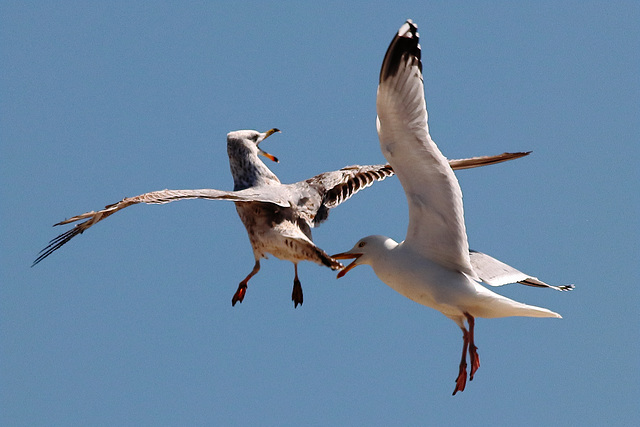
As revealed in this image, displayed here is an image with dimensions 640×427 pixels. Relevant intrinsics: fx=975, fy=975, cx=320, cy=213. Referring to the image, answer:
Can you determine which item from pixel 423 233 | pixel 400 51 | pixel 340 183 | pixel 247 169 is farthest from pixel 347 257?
pixel 400 51

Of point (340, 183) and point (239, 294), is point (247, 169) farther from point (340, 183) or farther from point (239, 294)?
point (239, 294)

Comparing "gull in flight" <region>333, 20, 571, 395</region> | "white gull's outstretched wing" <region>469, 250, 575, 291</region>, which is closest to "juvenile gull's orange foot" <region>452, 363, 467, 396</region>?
"gull in flight" <region>333, 20, 571, 395</region>

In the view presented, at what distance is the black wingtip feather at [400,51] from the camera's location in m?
8.12

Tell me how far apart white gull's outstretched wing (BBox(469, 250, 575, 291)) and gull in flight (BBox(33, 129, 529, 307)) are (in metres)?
1.34

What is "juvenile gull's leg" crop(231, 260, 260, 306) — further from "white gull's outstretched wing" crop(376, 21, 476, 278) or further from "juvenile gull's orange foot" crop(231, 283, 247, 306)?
"white gull's outstretched wing" crop(376, 21, 476, 278)

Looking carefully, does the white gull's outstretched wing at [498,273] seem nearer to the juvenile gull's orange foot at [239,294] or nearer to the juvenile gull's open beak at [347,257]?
the juvenile gull's open beak at [347,257]

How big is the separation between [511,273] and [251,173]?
2.90 meters

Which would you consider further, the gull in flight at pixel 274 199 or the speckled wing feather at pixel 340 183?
the speckled wing feather at pixel 340 183

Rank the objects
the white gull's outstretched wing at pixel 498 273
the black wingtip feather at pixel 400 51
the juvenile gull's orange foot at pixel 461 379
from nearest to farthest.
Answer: the black wingtip feather at pixel 400 51
the juvenile gull's orange foot at pixel 461 379
the white gull's outstretched wing at pixel 498 273

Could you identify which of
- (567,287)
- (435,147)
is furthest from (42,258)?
(567,287)

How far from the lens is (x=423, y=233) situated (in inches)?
345

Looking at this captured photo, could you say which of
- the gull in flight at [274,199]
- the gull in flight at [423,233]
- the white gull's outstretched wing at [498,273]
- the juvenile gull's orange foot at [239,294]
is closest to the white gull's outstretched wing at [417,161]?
the gull in flight at [423,233]

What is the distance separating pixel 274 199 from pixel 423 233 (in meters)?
1.60

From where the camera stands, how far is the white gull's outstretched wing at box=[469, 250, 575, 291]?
897 cm
